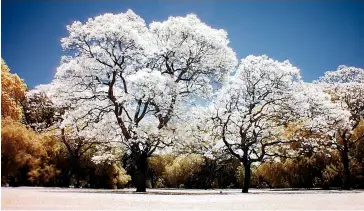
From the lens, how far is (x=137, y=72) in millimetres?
23172

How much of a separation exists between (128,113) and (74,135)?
10904 millimetres

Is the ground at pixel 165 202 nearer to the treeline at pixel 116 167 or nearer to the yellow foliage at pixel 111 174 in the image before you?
the treeline at pixel 116 167

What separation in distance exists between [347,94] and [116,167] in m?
20.7

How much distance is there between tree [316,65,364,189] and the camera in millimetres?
30448

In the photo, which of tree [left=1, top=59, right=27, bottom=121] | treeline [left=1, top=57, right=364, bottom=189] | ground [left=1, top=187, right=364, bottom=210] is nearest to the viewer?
ground [left=1, top=187, right=364, bottom=210]

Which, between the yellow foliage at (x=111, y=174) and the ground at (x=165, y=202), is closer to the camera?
the ground at (x=165, y=202)

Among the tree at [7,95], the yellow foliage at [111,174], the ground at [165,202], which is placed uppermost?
the tree at [7,95]

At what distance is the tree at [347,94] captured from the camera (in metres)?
30.4

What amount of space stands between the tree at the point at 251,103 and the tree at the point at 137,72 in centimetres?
126

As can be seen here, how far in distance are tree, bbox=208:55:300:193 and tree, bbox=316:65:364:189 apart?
602cm

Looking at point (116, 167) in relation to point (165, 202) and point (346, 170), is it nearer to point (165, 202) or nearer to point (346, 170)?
point (346, 170)

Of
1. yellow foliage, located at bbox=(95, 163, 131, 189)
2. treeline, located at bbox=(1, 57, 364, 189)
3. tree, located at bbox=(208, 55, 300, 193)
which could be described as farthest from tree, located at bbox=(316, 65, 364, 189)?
yellow foliage, located at bbox=(95, 163, 131, 189)

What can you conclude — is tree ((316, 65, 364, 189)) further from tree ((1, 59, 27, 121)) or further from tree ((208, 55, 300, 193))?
tree ((1, 59, 27, 121))

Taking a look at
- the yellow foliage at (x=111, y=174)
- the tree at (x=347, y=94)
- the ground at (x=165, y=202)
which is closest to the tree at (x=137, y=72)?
the ground at (x=165, y=202)
